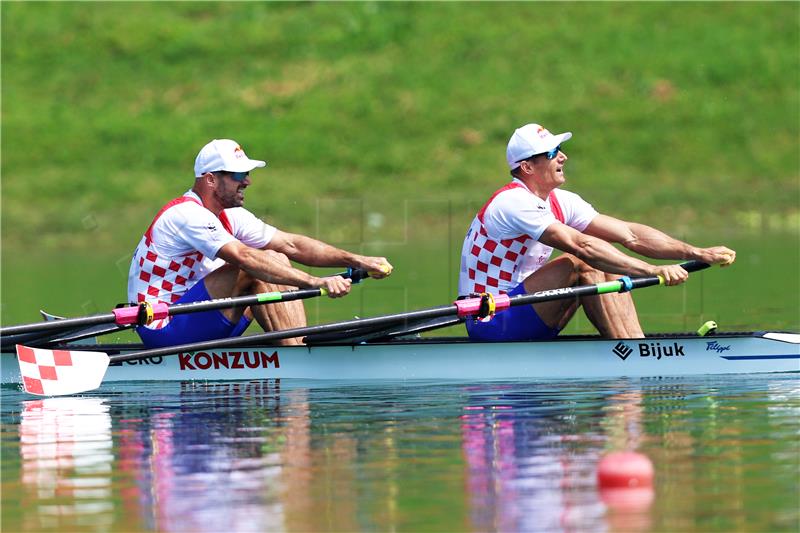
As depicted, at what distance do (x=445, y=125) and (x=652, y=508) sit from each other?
1727 inches

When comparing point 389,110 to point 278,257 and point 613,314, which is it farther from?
point 613,314

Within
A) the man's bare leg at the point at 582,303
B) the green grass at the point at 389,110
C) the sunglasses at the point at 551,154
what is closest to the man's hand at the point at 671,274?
the man's bare leg at the point at 582,303

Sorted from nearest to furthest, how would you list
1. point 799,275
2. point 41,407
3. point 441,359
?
point 41,407, point 441,359, point 799,275

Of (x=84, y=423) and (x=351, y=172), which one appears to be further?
(x=351, y=172)

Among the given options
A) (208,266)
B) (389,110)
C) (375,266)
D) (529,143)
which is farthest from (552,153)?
(389,110)

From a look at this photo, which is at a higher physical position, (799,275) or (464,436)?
(799,275)

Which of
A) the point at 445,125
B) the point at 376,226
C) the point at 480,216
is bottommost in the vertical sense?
the point at 480,216

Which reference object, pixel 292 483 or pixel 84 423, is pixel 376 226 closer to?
pixel 84 423

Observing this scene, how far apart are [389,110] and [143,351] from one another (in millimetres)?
39273

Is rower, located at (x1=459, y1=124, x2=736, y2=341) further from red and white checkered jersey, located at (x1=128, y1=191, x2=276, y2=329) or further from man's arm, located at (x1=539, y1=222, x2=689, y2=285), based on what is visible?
red and white checkered jersey, located at (x1=128, y1=191, x2=276, y2=329)

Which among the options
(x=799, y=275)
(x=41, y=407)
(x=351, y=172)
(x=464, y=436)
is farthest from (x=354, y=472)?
(x=351, y=172)

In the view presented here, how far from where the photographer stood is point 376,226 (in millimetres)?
44125

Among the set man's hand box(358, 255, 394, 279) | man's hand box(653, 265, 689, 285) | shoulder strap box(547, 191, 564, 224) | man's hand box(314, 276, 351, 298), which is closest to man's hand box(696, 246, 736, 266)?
man's hand box(653, 265, 689, 285)

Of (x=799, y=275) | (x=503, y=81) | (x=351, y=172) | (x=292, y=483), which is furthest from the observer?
(x=503, y=81)
